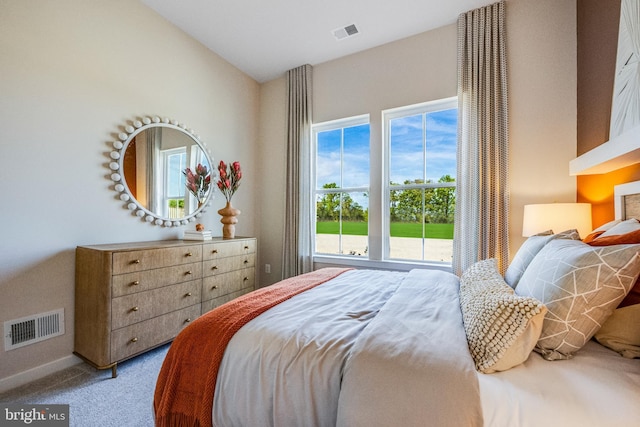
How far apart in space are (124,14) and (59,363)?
2.88m

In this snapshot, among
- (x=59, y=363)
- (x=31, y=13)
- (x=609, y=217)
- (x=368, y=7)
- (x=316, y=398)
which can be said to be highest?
(x=368, y=7)

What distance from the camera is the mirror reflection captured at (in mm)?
2365

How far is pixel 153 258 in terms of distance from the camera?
2.03 m

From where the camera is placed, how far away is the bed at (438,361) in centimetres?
73

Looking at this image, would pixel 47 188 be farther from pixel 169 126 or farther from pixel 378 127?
pixel 378 127

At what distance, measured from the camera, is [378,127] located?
120 inches

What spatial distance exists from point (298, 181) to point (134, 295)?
6.92 feet

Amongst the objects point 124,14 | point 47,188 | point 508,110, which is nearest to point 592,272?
point 508,110

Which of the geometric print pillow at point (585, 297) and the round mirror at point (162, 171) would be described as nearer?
the geometric print pillow at point (585, 297)

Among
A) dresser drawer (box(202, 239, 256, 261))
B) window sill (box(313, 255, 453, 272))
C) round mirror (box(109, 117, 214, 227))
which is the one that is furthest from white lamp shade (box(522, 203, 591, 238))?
round mirror (box(109, 117, 214, 227))

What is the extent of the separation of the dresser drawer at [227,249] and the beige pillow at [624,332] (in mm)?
2559

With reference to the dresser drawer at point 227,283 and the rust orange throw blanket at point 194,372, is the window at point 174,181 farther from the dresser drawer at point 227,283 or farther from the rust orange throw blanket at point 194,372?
the rust orange throw blanket at point 194,372

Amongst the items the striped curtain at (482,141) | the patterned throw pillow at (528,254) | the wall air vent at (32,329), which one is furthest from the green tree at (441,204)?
the wall air vent at (32,329)

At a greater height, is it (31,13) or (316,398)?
(31,13)
